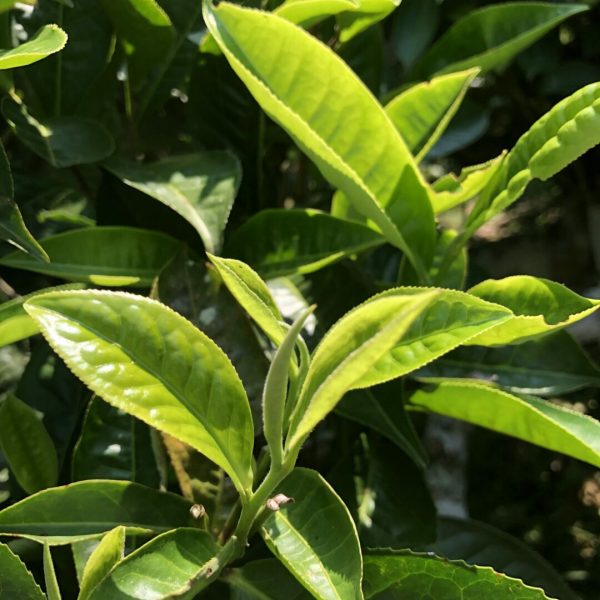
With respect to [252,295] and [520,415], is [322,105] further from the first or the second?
[520,415]

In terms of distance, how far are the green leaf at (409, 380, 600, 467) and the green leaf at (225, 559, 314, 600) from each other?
0.23 metres

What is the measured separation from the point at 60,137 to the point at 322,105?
29 cm

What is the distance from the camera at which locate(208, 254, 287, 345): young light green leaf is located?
59cm

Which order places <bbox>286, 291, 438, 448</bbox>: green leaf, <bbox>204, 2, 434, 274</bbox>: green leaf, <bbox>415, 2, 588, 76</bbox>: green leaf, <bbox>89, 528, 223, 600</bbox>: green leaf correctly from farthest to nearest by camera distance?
Answer: 1. <bbox>415, 2, 588, 76</bbox>: green leaf
2. <bbox>204, 2, 434, 274</bbox>: green leaf
3. <bbox>89, 528, 223, 600</bbox>: green leaf
4. <bbox>286, 291, 438, 448</bbox>: green leaf

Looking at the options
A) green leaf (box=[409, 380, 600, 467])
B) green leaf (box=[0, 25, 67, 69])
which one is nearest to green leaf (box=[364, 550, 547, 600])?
green leaf (box=[409, 380, 600, 467])

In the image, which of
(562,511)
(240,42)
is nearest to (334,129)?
(240,42)

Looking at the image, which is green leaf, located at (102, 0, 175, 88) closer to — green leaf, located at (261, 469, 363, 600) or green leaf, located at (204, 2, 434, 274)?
green leaf, located at (204, 2, 434, 274)

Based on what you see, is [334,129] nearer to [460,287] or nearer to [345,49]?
[460,287]

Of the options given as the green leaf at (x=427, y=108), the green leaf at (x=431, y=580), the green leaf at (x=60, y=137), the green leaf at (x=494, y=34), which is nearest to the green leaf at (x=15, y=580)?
the green leaf at (x=431, y=580)

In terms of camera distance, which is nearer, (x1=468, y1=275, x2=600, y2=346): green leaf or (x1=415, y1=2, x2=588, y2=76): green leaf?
(x1=468, y1=275, x2=600, y2=346): green leaf

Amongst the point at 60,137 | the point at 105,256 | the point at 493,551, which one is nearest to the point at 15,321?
the point at 105,256

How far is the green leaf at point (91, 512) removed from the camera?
24.7 inches

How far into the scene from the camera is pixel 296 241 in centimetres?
80

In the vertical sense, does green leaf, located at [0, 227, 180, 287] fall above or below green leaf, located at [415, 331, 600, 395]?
above
